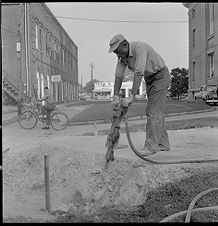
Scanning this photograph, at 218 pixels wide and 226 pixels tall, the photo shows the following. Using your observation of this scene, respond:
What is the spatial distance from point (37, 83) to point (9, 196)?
6.08 feet

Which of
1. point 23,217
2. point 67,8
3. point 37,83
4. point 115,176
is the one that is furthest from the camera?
point 37,83

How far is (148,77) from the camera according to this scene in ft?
17.6

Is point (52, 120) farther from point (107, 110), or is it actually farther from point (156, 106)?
point (156, 106)

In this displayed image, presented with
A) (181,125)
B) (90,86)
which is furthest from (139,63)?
(181,125)

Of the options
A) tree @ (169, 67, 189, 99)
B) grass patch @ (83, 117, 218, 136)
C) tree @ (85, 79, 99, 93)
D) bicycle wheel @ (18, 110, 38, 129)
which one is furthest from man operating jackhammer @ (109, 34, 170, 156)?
bicycle wheel @ (18, 110, 38, 129)

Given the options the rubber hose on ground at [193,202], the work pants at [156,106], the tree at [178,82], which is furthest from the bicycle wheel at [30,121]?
the rubber hose on ground at [193,202]

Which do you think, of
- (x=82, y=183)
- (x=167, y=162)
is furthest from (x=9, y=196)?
(x=167, y=162)

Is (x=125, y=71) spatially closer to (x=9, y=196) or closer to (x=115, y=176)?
(x=115, y=176)

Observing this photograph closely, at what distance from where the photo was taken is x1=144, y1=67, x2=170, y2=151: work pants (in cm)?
528

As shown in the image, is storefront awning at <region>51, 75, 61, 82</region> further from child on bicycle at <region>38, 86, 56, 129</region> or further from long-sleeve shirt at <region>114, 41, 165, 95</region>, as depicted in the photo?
long-sleeve shirt at <region>114, 41, 165, 95</region>

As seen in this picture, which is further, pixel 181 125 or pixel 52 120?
pixel 181 125

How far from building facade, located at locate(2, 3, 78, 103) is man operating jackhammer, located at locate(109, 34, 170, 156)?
3.23ft

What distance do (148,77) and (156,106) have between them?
1.46ft

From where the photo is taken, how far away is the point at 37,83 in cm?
602
